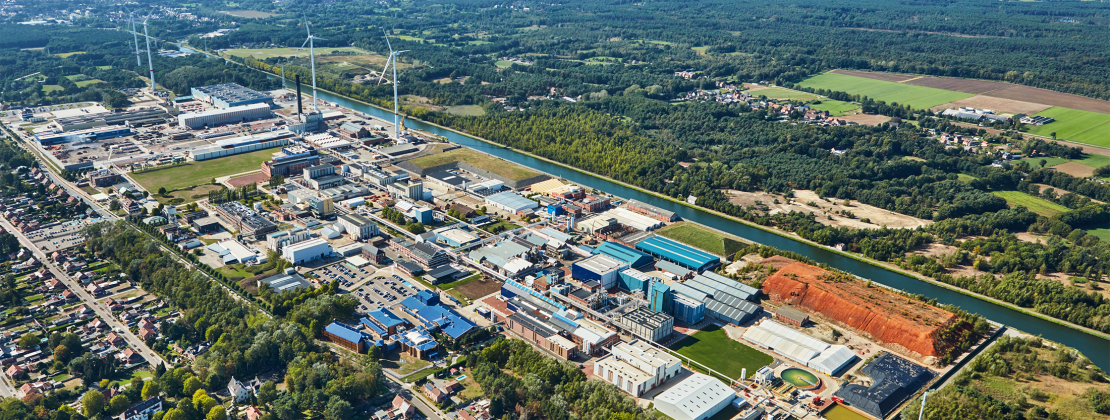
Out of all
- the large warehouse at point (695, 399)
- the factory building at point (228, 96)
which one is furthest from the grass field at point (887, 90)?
the large warehouse at point (695, 399)

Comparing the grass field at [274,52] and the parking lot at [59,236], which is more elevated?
the grass field at [274,52]

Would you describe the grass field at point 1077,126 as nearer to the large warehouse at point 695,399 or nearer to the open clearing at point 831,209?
the open clearing at point 831,209

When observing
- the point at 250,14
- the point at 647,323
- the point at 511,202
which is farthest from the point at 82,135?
the point at 250,14

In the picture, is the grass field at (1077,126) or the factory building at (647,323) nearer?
the factory building at (647,323)

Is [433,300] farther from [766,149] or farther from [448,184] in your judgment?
[766,149]

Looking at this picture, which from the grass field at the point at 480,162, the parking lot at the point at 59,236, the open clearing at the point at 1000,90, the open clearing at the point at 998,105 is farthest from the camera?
the open clearing at the point at 1000,90

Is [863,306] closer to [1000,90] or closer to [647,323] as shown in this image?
[647,323]
